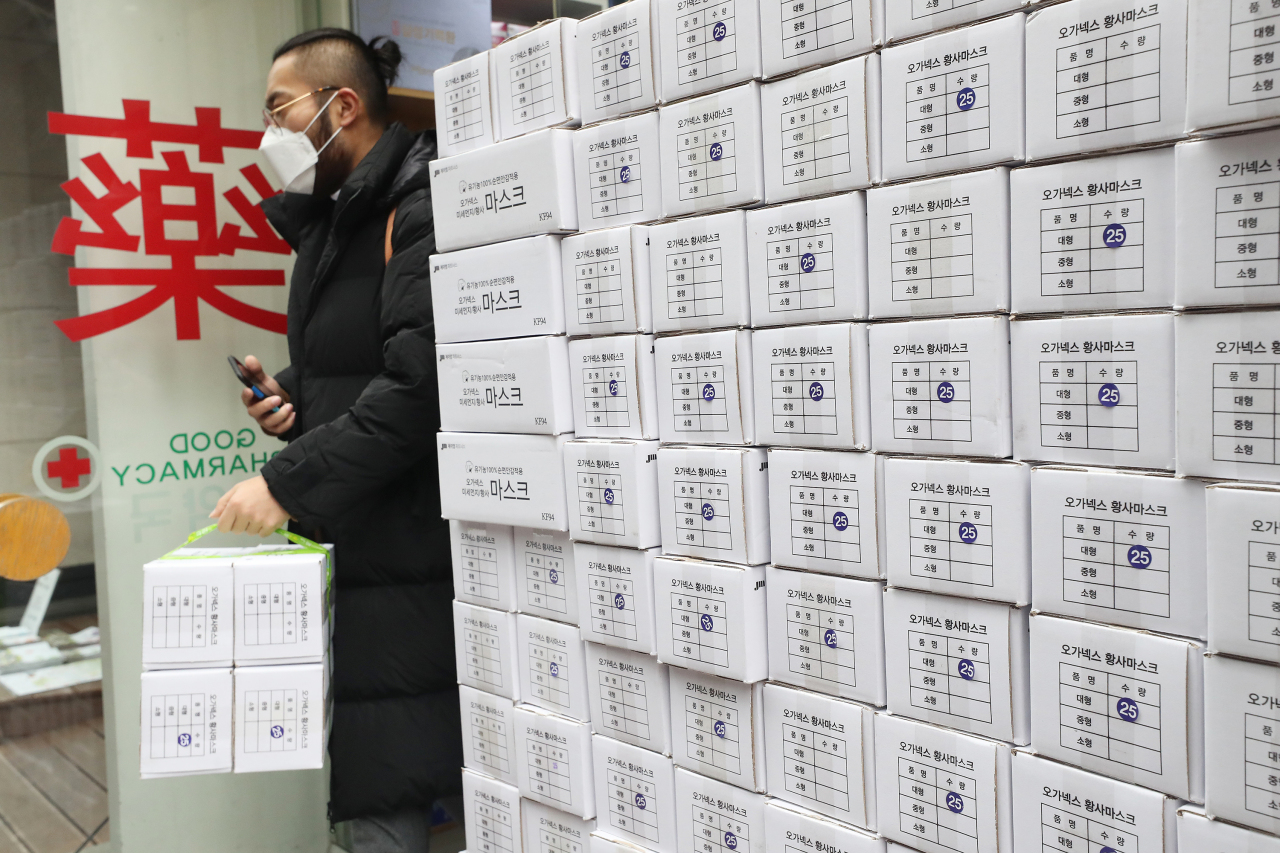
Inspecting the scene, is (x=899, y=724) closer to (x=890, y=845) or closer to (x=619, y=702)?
(x=890, y=845)

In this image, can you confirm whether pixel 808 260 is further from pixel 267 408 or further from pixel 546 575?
pixel 267 408

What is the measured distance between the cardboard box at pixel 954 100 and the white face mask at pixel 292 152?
1.20 m

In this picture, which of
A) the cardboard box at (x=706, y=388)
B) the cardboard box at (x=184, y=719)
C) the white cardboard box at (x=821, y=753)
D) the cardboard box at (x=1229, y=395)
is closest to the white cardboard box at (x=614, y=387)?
the cardboard box at (x=706, y=388)

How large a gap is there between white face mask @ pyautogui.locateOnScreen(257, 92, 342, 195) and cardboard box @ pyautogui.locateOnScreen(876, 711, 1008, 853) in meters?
1.43

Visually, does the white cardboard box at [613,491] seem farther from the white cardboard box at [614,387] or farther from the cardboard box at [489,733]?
the cardboard box at [489,733]

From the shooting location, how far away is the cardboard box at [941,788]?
2.85 ft

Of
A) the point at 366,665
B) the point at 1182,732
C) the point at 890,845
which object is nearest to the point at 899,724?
the point at 890,845

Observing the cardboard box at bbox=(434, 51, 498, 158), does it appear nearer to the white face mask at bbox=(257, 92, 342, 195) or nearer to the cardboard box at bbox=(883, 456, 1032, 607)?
the white face mask at bbox=(257, 92, 342, 195)

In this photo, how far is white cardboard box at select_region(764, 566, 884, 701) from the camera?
96 cm

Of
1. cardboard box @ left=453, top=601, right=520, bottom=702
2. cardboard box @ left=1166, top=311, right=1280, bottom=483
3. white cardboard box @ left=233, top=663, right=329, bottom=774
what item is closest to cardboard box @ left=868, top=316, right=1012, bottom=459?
cardboard box @ left=1166, top=311, right=1280, bottom=483

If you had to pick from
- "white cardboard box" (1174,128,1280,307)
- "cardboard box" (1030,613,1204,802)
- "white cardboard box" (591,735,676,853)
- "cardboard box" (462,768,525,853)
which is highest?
"white cardboard box" (1174,128,1280,307)

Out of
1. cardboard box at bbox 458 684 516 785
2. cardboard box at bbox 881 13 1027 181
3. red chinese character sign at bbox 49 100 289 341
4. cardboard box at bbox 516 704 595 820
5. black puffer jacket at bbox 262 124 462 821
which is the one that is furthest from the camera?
red chinese character sign at bbox 49 100 289 341

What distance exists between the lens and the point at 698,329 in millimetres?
1088

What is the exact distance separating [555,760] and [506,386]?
547 millimetres
